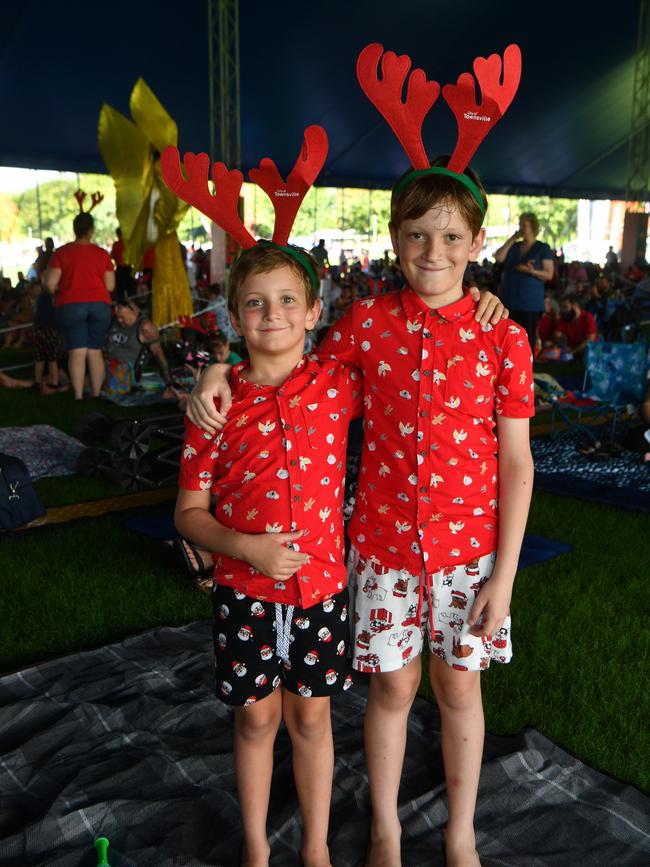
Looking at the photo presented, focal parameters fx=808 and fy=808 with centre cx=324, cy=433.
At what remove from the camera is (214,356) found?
20.4ft

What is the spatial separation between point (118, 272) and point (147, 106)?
3.73 m

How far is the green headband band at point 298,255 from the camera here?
5.62ft

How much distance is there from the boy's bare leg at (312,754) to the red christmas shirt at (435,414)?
0.37 meters

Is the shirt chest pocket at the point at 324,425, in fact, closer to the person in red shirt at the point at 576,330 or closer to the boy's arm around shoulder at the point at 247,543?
the boy's arm around shoulder at the point at 247,543

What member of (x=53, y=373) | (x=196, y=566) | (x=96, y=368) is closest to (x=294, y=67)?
(x=53, y=373)

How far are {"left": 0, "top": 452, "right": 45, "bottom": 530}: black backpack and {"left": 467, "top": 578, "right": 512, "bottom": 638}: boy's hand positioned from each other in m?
3.18

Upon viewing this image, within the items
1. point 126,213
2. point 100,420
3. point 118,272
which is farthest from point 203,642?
point 118,272

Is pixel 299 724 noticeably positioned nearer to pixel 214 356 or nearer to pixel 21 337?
pixel 214 356

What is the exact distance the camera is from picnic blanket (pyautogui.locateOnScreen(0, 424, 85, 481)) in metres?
5.64

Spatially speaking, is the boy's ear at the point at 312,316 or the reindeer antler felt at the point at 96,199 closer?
the boy's ear at the point at 312,316

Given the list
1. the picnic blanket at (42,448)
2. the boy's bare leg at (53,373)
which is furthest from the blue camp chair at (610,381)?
the boy's bare leg at (53,373)

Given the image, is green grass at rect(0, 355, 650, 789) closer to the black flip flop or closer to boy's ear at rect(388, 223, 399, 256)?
the black flip flop

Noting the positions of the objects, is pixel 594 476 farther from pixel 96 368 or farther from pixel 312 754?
pixel 96 368

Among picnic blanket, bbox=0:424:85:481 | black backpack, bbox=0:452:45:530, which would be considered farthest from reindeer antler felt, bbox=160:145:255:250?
picnic blanket, bbox=0:424:85:481
